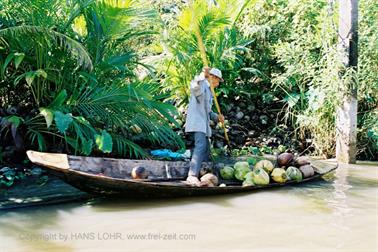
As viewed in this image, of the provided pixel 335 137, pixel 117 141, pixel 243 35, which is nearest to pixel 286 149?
pixel 335 137

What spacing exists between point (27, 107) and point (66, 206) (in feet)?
7.95

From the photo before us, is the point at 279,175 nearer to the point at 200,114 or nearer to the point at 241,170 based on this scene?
the point at 241,170

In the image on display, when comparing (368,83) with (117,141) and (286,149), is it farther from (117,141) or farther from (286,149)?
(117,141)

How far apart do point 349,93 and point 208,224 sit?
4.45 metres

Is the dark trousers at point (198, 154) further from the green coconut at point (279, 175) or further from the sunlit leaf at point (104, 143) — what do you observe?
the sunlit leaf at point (104, 143)

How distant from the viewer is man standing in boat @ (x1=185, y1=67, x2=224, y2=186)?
5828mm

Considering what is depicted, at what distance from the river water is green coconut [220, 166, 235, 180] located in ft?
1.57

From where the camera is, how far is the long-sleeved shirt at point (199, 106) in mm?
5910

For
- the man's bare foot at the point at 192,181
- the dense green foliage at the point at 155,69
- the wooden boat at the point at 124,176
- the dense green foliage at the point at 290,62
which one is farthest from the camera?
the dense green foliage at the point at 290,62

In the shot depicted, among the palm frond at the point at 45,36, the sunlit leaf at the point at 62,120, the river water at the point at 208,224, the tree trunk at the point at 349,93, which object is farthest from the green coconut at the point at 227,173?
the tree trunk at the point at 349,93

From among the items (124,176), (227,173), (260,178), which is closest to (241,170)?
(227,173)

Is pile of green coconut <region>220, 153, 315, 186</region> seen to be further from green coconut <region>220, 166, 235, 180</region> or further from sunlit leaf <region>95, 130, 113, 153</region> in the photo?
sunlit leaf <region>95, 130, 113, 153</region>

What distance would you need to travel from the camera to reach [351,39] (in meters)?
7.92

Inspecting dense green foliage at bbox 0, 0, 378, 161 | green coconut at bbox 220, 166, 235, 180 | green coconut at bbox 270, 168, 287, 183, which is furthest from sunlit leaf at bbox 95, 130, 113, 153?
green coconut at bbox 270, 168, 287, 183
